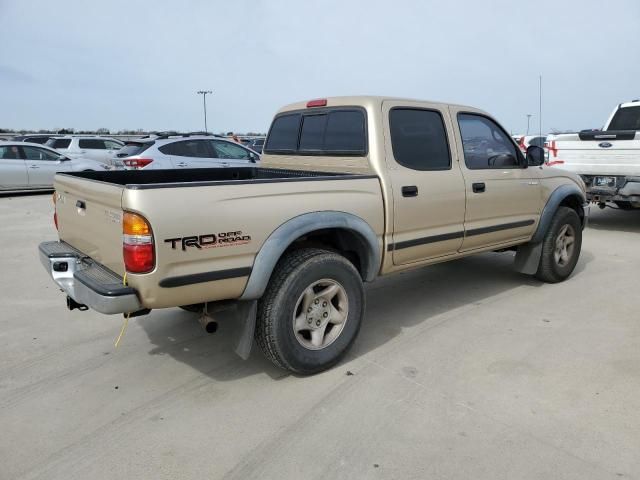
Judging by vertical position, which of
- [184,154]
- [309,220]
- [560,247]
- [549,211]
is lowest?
[560,247]

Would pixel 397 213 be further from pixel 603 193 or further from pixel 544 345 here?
pixel 603 193

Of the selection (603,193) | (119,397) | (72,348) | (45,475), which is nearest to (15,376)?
(72,348)

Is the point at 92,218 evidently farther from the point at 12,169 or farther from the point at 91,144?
the point at 91,144

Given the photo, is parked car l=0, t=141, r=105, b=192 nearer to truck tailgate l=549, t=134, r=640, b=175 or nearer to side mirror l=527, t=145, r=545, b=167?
truck tailgate l=549, t=134, r=640, b=175

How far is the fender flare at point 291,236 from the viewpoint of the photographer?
312 centimetres

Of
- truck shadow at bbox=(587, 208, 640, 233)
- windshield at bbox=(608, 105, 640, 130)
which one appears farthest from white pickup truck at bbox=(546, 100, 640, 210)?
windshield at bbox=(608, 105, 640, 130)

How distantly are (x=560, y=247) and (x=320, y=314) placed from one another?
3271 mm

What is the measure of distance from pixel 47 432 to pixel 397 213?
2.58 meters

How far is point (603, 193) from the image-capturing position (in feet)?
26.4

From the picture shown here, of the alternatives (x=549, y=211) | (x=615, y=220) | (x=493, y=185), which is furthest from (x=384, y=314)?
(x=615, y=220)

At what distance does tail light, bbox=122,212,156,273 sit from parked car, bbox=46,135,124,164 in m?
16.2

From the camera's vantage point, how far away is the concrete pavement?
2607mm

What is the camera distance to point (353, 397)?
323cm

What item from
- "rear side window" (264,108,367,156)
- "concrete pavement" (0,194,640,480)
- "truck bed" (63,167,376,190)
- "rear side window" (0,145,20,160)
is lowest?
"concrete pavement" (0,194,640,480)
